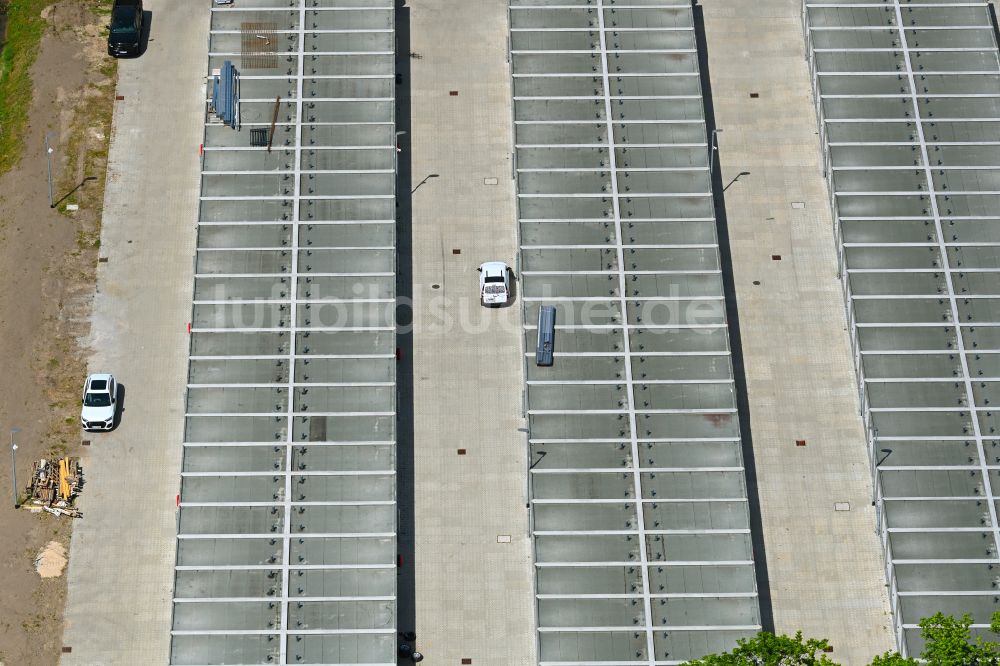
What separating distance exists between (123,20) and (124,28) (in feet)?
2.33

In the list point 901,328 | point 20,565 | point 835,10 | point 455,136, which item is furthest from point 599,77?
point 20,565

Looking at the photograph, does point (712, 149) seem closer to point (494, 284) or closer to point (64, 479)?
point (494, 284)

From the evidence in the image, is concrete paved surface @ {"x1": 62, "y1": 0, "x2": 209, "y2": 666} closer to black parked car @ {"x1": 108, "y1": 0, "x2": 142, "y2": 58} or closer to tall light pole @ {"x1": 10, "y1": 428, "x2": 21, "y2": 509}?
black parked car @ {"x1": 108, "y1": 0, "x2": 142, "y2": 58}

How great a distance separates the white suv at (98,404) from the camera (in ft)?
367

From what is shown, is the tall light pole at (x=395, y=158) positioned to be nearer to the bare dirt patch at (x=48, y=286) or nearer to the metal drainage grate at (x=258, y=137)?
the metal drainage grate at (x=258, y=137)

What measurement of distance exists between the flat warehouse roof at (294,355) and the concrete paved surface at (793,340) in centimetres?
2768

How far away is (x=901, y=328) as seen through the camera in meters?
112

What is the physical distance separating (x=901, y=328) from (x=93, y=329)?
61295mm

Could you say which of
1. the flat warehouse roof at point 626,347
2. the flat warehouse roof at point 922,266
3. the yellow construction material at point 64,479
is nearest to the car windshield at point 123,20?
the flat warehouse roof at point 626,347

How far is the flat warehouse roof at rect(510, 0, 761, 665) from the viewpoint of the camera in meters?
103

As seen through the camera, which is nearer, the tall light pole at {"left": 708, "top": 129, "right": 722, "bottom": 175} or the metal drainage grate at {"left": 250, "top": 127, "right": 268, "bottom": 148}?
the tall light pole at {"left": 708, "top": 129, "right": 722, "bottom": 175}

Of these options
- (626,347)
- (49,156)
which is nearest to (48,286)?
(49,156)

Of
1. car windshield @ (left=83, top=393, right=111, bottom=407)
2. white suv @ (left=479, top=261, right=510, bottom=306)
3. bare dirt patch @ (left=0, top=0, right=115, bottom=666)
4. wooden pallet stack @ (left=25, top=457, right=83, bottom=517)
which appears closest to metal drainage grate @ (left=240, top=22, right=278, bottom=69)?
bare dirt patch @ (left=0, top=0, right=115, bottom=666)

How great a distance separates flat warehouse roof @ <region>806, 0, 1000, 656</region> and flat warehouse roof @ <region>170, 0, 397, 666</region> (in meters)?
35.2
